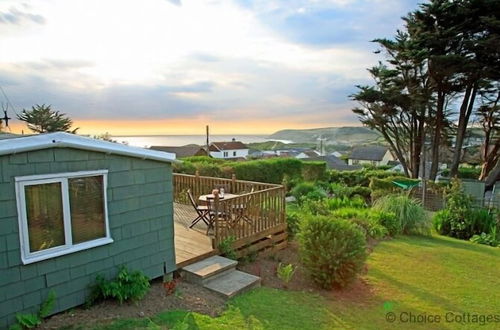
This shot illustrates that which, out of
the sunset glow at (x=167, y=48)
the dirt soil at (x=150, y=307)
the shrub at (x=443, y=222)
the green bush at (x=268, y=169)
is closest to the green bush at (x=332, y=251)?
the dirt soil at (x=150, y=307)

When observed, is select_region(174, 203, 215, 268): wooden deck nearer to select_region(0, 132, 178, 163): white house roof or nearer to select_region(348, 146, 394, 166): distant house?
select_region(0, 132, 178, 163): white house roof

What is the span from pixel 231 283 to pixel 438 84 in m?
19.3

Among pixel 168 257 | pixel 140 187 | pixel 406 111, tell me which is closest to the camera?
pixel 140 187

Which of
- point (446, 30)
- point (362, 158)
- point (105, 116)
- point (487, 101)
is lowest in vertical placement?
point (362, 158)

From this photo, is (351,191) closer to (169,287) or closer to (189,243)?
(189,243)

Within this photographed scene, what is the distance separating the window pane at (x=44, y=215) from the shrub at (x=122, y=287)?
0.80 m

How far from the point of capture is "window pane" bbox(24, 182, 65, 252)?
363 centimetres

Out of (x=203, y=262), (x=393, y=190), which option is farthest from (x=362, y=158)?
(x=203, y=262)

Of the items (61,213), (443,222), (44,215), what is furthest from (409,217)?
(44,215)

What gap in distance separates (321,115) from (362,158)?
33469mm

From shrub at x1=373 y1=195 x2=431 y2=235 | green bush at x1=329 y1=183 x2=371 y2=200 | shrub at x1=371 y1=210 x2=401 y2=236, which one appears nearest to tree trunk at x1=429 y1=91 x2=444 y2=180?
green bush at x1=329 y1=183 x2=371 y2=200

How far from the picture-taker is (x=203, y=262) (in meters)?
5.51

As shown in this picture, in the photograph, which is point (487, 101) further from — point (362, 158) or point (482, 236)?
point (362, 158)

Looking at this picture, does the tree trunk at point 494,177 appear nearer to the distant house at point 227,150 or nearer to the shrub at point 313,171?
the shrub at point 313,171
